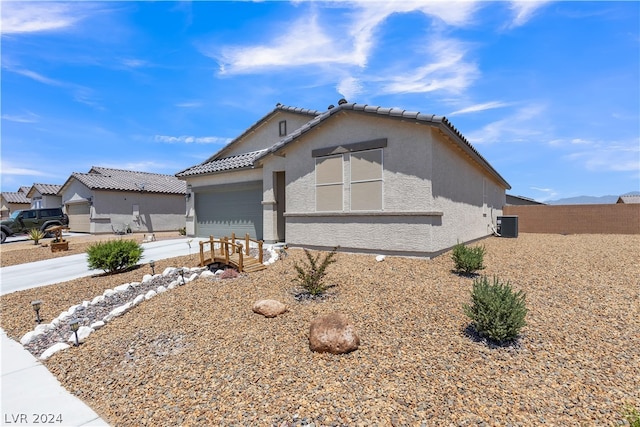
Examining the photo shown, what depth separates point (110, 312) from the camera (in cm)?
635

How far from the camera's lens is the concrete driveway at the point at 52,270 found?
30.1 ft

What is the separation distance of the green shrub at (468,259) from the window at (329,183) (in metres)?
4.06

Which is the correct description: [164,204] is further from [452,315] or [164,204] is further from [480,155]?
[452,315]

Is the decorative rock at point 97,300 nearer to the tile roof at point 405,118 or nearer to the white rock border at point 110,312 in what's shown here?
the white rock border at point 110,312

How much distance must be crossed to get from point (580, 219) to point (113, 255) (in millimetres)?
24558

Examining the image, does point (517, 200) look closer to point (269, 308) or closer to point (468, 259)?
point (468, 259)

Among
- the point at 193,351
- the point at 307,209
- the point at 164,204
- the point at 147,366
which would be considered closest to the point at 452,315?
the point at 193,351

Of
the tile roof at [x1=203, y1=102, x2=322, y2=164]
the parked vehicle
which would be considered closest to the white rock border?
the tile roof at [x1=203, y1=102, x2=322, y2=164]

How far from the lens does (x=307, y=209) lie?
11.1 m

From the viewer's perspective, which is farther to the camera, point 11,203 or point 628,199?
point 11,203

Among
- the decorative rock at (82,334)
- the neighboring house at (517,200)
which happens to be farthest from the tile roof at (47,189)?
the neighboring house at (517,200)

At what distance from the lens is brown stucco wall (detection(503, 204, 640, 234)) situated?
17.5 meters

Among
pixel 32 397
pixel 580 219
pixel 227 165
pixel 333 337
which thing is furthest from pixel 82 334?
pixel 580 219

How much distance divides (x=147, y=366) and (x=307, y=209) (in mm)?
7512
